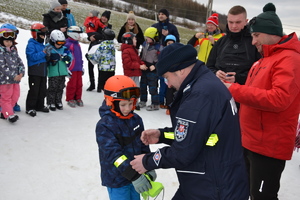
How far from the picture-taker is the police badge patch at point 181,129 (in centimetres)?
181

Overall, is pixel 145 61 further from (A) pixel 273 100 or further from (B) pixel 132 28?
(A) pixel 273 100

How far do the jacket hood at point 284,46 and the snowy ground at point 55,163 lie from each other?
220 cm

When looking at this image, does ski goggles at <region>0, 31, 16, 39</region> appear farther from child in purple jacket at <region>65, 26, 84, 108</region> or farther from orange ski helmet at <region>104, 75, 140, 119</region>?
orange ski helmet at <region>104, 75, 140, 119</region>

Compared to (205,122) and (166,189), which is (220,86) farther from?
(166,189)

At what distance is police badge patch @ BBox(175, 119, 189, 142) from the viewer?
5.95 ft

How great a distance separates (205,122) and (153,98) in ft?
17.8

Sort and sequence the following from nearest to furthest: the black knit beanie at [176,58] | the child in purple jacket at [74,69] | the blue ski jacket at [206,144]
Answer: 1. the blue ski jacket at [206,144]
2. the black knit beanie at [176,58]
3. the child in purple jacket at [74,69]

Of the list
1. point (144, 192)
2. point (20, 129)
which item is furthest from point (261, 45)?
point (20, 129)

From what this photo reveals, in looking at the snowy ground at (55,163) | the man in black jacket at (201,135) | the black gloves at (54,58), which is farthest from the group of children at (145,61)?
the man in black jacket at (201,135)

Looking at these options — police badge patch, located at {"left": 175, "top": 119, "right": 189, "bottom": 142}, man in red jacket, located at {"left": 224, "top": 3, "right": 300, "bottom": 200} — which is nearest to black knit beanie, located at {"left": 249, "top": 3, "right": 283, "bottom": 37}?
man in red jacket, located at {"left": 224, "top": 3, "right": 300, "bottom": 200}

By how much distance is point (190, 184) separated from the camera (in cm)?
204

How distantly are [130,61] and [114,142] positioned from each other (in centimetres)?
458

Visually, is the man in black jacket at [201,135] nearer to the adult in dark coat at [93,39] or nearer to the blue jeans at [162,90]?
the blue jeans at [162,90]

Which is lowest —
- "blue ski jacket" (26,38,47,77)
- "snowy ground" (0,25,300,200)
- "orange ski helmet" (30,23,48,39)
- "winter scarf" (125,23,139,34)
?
"snowy ground" (0,25,300,200)
